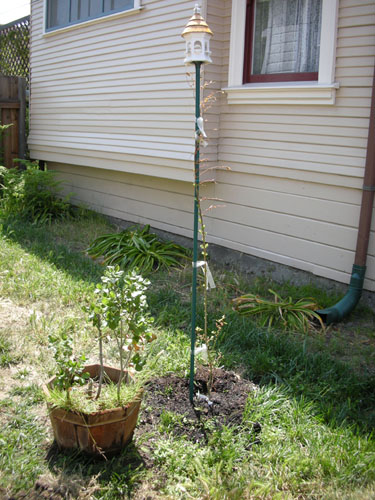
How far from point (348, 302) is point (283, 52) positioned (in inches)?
95.0

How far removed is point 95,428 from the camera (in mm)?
2525

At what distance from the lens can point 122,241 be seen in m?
6.17

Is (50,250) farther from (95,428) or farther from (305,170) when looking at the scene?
(95,428)

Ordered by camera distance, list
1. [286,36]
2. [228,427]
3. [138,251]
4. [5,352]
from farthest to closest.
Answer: [138,251] < [286,36] < [5,352] < [228,427]

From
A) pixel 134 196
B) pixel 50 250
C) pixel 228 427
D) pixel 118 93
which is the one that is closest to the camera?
pixel 228 427

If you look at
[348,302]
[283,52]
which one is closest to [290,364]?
[348,302]

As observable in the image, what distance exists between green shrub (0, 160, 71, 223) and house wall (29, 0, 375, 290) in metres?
0.58

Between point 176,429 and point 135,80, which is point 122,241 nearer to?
point 135,80

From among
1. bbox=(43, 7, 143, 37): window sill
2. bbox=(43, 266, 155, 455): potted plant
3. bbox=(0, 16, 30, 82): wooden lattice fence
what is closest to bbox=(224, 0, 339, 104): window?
bbox=(43, 7, 143, 37): window sill

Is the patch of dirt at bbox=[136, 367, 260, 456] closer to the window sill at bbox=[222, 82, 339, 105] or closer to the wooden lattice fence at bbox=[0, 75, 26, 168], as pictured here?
the window sill at bbox=[222, 82, 339, 105]

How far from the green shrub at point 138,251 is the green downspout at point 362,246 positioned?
1.96 m

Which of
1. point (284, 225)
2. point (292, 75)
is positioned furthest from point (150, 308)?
point (292, 75)

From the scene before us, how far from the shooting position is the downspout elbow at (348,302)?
4188mm

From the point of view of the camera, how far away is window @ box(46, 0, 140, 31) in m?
6.64
